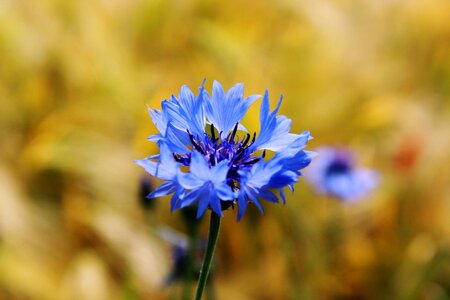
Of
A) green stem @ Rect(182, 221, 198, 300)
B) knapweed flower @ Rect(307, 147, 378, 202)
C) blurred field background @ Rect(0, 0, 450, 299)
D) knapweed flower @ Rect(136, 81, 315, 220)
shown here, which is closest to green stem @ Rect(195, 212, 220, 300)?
knapweed flower @ Rect(136, 81, 315, 220)

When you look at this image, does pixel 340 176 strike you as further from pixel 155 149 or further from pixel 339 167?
pixel 155 149

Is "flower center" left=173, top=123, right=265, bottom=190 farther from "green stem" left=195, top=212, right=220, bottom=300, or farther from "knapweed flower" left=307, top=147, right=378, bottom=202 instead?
"knapweed flower" left=307, top=147, right=378, bottom=202

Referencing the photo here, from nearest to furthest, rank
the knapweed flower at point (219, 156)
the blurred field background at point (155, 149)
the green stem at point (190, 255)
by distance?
1. the knapweed flower at point (219, 156)
2. the green stem at point (190, 255)
3. the blurred field background at point (155, 149)

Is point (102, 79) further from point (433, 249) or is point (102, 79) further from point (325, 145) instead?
point (433, 249)

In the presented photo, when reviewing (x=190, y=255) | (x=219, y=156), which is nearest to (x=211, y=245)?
(x=219, y=156)

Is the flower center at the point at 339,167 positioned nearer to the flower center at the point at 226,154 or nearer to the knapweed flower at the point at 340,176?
the knapweed flower at the point at 340,176

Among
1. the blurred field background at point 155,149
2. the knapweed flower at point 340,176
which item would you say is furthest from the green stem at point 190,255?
the knapweed flower at point 340,176
